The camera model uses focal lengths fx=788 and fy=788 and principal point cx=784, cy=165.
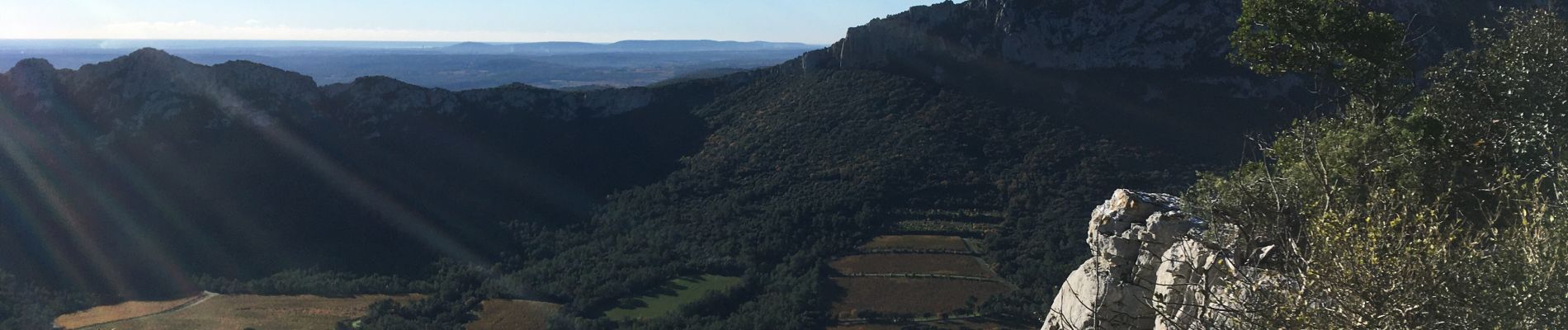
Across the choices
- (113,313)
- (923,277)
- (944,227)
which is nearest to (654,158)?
(944,227)

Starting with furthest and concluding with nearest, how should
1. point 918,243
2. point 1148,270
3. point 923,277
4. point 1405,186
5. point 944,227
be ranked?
point 944,227
point 918,243
point 923,277
point 1148,270
point 1405,186

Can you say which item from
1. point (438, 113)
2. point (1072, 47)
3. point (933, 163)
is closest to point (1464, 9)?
point (1072, 47)

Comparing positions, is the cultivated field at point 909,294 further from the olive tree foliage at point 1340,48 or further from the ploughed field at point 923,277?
the olive tree foliage at point 1340,48

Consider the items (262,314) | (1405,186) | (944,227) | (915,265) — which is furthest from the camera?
(944,227)

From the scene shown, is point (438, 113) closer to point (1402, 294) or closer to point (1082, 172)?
point (1082, 172)

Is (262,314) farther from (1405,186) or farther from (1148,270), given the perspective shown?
(1405,186)

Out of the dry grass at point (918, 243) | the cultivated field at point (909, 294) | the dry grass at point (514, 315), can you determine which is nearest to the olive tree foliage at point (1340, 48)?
the cultivated field at point (909, 294)

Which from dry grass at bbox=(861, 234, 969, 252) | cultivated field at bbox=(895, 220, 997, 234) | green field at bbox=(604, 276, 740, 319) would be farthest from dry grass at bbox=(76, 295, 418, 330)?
cultivated field at bbox=(895, 220, 997, 234)
